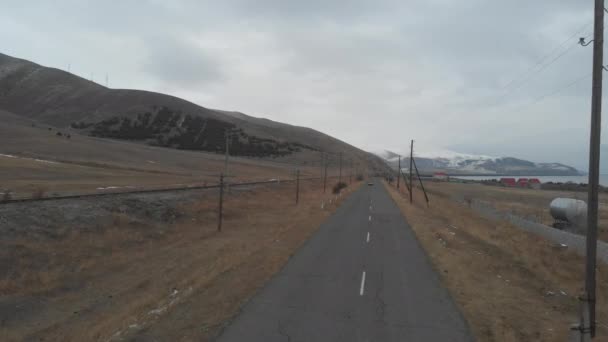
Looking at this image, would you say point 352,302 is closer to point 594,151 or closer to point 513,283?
point 594,151

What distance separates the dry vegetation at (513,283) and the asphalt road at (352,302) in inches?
29.3

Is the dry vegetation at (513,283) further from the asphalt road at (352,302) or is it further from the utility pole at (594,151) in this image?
the utility pole at (594,151)

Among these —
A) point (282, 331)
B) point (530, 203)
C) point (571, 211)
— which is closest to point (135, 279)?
point (282, 331)

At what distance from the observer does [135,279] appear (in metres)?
16.1

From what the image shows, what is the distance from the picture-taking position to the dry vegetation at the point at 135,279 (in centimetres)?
1017

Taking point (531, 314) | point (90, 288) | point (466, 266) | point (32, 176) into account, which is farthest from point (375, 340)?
point (32, 176)

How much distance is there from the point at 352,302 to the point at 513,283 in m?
7.12

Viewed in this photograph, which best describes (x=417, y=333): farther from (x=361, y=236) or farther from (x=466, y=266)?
(x=361, y=236)

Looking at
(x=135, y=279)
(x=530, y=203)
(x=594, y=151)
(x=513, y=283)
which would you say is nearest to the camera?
(x=594, y=151)

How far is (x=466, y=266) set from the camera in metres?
16.5

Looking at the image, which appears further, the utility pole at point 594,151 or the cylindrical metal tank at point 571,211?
the cylindrical metal tank at point 571,211

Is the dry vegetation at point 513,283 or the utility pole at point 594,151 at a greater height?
the utility pole at point 594,151

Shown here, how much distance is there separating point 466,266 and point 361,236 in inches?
314

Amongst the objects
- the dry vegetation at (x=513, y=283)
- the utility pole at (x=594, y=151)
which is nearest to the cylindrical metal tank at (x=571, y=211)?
the dry vegetation at (x=513, y=283)
